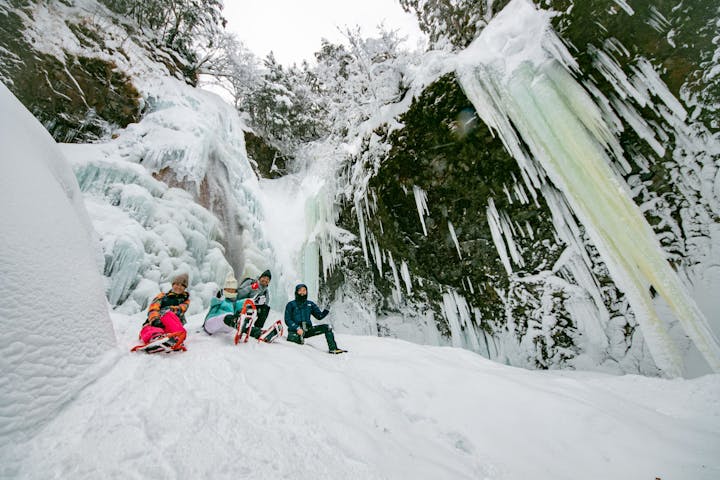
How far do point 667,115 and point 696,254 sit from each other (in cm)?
231

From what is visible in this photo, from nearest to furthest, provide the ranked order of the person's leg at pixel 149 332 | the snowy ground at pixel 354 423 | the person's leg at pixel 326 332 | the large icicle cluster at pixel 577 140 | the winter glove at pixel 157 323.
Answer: the snowy ground at pixel 354 423, the person's leg at pixel 149 332, the winter glove at pixel 157 323, the person's leg at pixel 326 332, the large icicle cluster at pixel 577 140

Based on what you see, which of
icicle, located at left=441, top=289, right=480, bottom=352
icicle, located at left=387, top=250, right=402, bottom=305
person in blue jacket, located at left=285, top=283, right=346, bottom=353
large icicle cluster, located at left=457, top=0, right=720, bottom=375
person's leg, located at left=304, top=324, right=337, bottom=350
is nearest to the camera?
person's leg, located at left=304, top=324, right=337, bottom=350

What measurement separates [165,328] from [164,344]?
0.25 meters

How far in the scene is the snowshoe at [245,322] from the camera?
3.08 metres

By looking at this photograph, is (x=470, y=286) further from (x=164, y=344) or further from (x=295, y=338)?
(x=164, y=344)

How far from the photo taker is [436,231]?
24.5 ft

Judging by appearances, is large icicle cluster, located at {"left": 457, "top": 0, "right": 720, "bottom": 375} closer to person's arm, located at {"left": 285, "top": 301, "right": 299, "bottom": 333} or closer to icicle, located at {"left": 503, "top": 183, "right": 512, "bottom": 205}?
icicle, located at {"left": 503, "top": 183, "right": 512, "bottom": 205}

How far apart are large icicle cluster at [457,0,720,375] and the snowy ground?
1.18 m

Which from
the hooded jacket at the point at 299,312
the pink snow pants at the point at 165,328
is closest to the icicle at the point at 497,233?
the hooded jacket at the point at 299,312

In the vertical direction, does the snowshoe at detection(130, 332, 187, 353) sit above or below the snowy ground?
above

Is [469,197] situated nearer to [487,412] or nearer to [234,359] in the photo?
[487,412]

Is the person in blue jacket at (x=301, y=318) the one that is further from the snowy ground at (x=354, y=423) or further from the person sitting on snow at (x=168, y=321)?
the person sitting on snow at (x=168, y=321)

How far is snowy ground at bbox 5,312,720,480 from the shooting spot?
4.11 ft

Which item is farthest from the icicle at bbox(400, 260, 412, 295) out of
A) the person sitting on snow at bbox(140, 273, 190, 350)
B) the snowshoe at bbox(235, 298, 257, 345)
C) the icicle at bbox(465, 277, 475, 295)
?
the person sitting on snow at bbox(140, 273, 190, 350)
